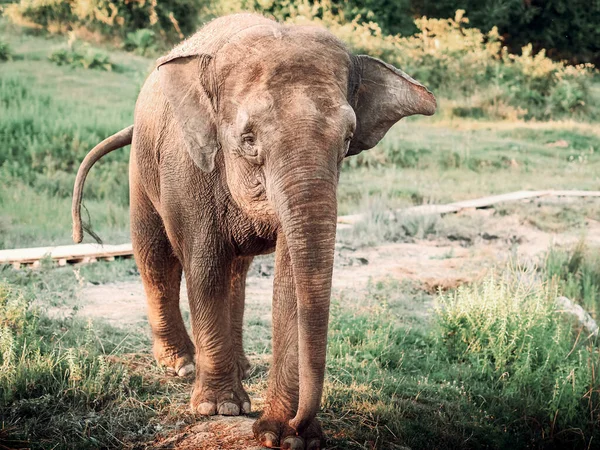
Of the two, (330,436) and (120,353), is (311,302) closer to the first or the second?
(330,436)

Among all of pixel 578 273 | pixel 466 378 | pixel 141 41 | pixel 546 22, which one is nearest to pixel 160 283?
pixel 466 378

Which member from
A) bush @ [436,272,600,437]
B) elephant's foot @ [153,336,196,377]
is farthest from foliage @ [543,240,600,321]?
elephant's foot @ [153,336,196,377]

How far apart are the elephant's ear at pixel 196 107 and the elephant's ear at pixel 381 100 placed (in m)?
0.73

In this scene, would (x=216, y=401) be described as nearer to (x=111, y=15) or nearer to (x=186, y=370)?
(x=186, y=370)

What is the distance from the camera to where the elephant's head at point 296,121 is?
4121mm

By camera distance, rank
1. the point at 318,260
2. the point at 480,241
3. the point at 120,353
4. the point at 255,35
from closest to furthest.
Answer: the point at 318,260
the point at 255,35
the point at 120,353
the point at 480,241

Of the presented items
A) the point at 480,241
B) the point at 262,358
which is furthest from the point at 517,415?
the point at 480,241

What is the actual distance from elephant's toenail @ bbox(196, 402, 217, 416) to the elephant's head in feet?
3.45

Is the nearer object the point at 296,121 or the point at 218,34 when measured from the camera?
the point at 296,121

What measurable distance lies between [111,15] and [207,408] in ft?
44.9

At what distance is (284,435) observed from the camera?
15.8 feet

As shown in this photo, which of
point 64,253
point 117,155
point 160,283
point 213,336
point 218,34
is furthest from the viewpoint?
point 117,155

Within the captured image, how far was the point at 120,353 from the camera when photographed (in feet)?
21.4

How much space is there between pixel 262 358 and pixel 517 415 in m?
1.77
